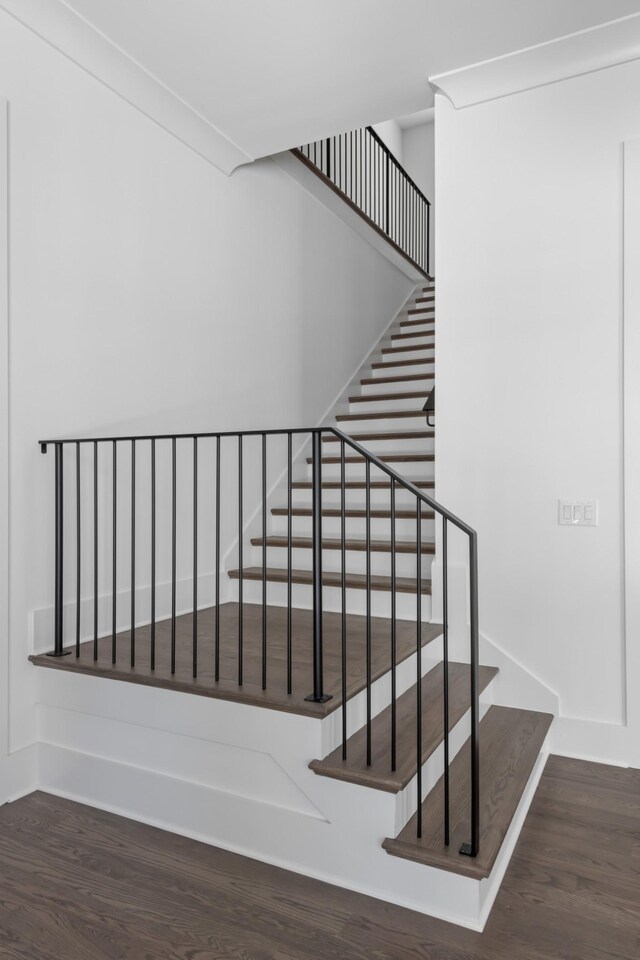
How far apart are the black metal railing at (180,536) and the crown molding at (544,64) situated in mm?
1709

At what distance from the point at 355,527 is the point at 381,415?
1174 mm

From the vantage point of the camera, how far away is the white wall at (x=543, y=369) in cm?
261

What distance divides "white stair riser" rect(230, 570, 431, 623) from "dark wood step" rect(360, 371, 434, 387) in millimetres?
1926

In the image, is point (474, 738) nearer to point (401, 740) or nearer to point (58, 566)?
point (401, 740)

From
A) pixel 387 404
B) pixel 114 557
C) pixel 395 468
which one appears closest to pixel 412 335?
pixel 387 404

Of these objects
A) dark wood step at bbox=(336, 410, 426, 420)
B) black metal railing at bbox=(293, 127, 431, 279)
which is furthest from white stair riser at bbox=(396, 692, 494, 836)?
black metal railing at bbox=(293, 127, 431, 279)

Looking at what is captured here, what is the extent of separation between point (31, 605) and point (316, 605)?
118cm

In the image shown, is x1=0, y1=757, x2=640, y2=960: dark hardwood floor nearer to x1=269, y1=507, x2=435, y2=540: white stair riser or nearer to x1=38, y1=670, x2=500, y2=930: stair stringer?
x1=38, y1=670, x2=500, y2=930: stair stringer

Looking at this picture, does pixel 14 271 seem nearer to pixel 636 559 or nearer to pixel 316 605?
pixel 316 605

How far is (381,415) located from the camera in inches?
177

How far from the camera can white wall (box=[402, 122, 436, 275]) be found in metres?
8.30

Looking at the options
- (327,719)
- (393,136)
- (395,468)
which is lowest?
(327,719)

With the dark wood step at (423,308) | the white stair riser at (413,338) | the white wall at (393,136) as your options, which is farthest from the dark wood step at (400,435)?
the white wall at (393,136)

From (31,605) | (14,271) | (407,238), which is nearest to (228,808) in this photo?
(31,605)
